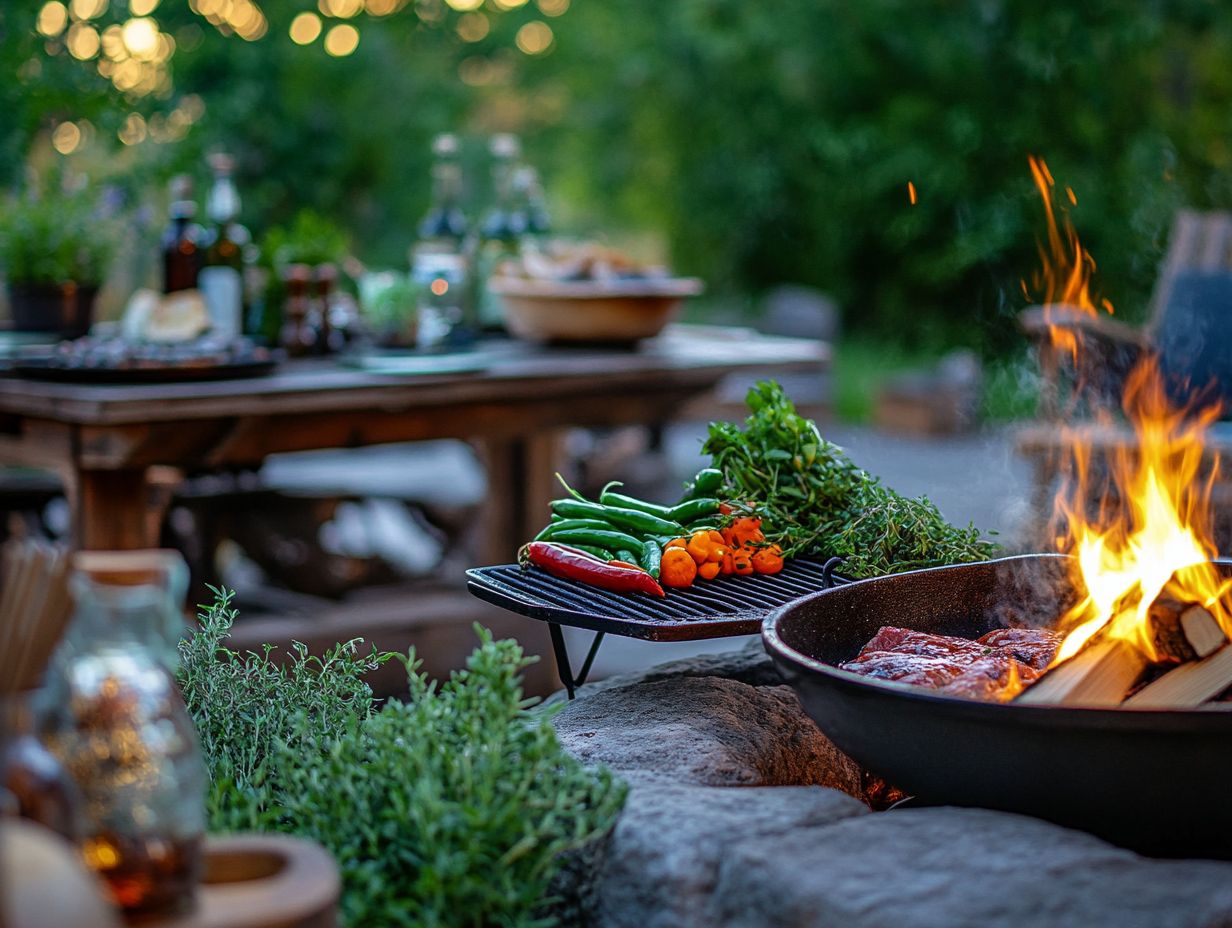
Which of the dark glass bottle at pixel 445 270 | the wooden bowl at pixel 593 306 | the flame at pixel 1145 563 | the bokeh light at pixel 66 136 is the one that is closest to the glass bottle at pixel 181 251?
the dark glass bottle at pixel 445 270

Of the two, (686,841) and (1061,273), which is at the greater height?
(1061,273)

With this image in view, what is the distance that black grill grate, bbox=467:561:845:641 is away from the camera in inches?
78.8

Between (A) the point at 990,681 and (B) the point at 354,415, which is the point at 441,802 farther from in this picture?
(B) the point at 354,415

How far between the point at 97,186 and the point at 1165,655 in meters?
3.96

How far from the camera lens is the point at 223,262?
4.16m

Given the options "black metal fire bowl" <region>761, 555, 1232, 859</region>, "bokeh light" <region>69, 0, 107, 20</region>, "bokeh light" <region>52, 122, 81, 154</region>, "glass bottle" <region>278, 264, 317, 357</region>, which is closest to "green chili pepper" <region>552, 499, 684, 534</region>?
"black metal fire bowl" <region>761, 555, 1232, 859</region>

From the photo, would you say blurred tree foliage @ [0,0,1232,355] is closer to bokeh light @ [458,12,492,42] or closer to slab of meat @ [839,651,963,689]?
bokeh light @ [458,12,492,42]

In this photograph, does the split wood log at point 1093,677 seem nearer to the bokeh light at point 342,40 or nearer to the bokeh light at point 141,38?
the bokeh light at point 141,38

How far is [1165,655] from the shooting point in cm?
184

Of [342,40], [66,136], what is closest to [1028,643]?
[66,136]

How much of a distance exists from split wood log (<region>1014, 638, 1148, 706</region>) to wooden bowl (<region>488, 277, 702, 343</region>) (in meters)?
2.59

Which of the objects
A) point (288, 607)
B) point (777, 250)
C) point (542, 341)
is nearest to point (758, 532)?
point (542, 341)

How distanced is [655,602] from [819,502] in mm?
500

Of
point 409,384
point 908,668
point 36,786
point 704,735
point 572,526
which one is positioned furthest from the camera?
point 409,384
